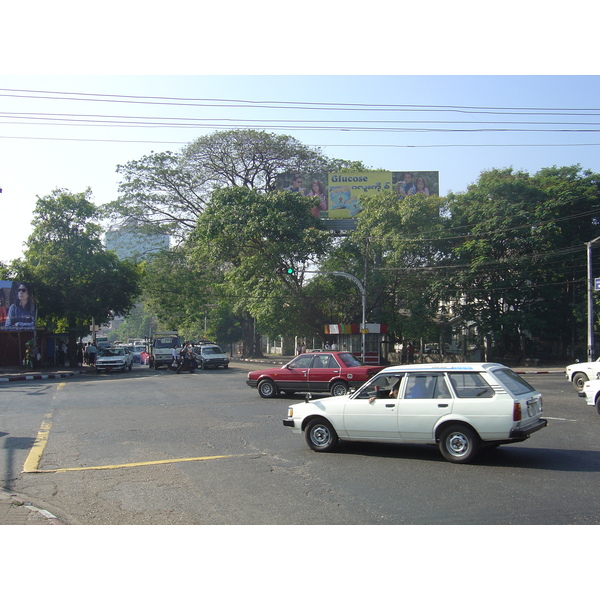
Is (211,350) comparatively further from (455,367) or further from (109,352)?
(455,367)

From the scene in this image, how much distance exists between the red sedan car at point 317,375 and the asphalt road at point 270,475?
3038mm

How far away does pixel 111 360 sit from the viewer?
35156 millimetres

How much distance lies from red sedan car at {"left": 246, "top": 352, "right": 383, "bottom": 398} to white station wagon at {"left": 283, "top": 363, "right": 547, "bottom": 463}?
719cm

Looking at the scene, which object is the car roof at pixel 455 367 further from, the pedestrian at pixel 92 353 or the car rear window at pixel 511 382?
the pedestrian at pixel 92 353

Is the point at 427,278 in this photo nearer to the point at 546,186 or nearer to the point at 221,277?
the point at 546,186

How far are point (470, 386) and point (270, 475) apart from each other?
329 centimetres

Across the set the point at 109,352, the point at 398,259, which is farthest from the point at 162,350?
the point at 398,259

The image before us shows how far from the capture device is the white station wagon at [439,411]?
337 inches

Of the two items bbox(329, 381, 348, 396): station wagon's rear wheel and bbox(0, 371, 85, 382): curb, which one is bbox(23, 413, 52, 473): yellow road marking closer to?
bbox(329, 381, 348, 396): station wagon's rear wheel

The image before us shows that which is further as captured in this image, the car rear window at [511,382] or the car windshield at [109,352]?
the car windshield at [109,352]

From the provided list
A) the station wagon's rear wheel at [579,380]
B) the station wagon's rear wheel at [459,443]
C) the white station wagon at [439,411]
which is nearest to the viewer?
the white station wagon at [439,411]

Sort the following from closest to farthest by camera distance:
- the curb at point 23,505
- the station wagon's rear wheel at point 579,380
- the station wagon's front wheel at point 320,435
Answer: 1. the curb at point 23,505
2. the station wagon's front wheel at point 320,435
3. the station wagon's rear wheel at point 579,380

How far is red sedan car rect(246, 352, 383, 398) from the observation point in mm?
17266

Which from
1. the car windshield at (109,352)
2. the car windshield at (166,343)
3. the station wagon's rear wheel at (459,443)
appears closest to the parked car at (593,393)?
the station wagon's rear wheel at (459,443)
